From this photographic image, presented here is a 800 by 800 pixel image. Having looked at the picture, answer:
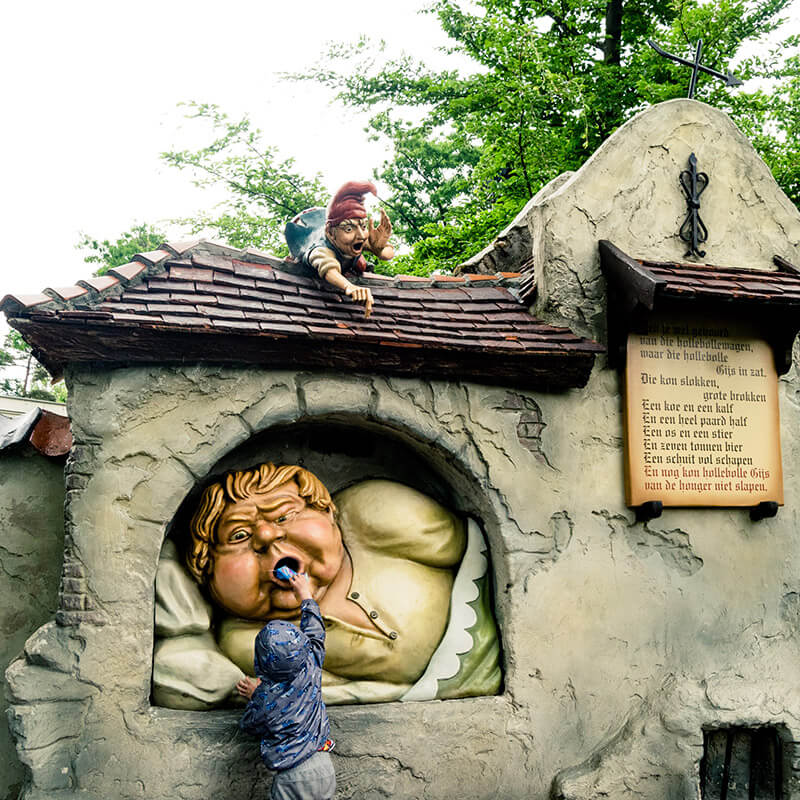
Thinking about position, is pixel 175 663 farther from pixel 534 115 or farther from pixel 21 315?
pixel 534 115

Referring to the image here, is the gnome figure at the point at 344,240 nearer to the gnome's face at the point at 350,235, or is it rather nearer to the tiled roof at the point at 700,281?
the gnome's face at the point at 350,235

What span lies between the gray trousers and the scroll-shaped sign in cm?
216

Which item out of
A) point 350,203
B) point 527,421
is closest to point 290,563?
point 527,421

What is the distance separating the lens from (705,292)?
4.28 m

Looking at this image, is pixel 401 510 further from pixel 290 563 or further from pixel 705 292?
pixel 705 292

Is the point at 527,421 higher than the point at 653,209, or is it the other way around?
the point at 653,209

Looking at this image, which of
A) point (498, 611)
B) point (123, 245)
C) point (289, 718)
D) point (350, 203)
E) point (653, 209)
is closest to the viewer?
point (289, 718)

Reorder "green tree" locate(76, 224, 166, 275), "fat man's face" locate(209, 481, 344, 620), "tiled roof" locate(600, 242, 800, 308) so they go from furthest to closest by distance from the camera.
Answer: "green tree" locate(76, 224, 166, 275) < "tiled roof" locate(600, 242, 800, 308) < "fat man's face" locate(209, 481, 344, 620)

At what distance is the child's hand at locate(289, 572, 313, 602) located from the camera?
3.74 meters

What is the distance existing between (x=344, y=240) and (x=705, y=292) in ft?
6.56

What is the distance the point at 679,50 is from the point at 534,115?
1891mm

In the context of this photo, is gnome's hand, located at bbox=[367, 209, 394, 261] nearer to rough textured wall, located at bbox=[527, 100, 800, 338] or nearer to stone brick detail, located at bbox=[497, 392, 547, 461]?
rough textured wall, located at bbox=[527, 100, 800, 338]

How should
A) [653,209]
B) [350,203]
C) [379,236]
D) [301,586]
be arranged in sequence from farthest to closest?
[653,209]
[379,236]
[350,203]
[301,586]

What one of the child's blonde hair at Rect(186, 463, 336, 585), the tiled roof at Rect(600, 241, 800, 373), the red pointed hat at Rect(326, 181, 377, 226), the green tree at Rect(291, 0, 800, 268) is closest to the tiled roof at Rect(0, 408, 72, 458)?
the child's blonde hair at Rect(186, 463, 336, 585)
